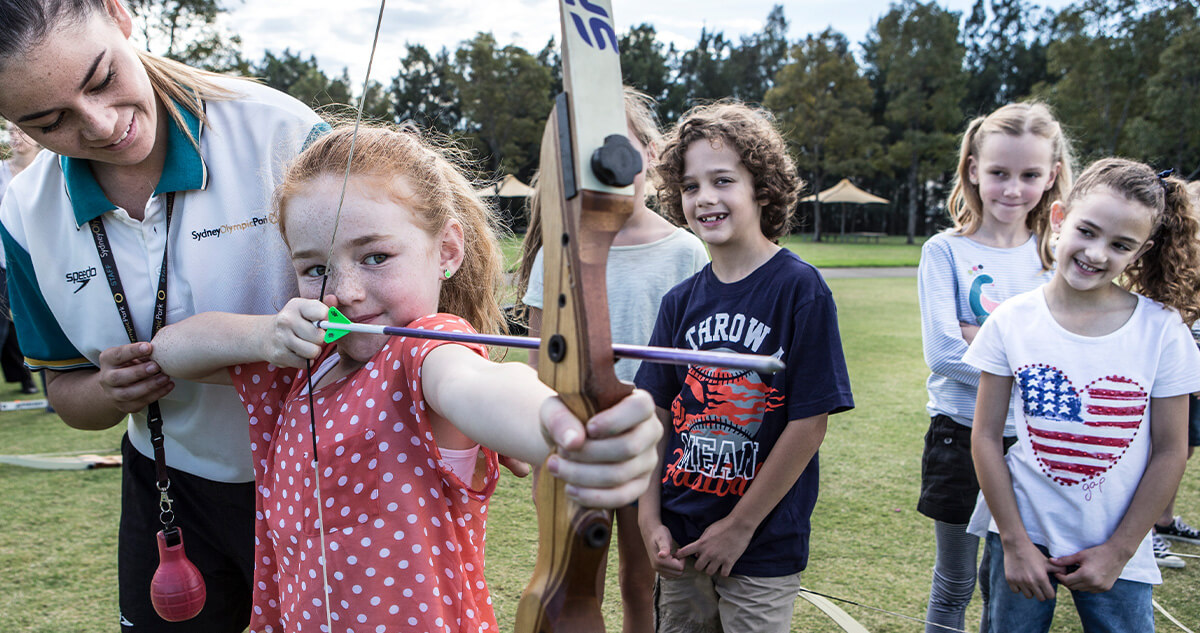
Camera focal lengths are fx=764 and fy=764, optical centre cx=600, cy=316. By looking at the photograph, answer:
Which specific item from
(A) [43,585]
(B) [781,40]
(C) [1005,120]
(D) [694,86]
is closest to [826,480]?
(C) [1005,120]

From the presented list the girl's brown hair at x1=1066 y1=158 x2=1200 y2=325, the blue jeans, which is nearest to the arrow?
the blue jeans

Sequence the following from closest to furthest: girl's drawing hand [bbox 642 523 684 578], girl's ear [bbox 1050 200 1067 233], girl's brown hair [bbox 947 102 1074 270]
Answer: girl's drawing hand [bbox 642 523 684 578] < girl's ear [bbox 1050 200 1067 233] < girl's brown hair [bbox 947 102 1074 270]

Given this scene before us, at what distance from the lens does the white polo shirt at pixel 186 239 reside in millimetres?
1714

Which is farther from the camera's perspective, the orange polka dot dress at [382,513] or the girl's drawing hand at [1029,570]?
the girl's drawing hand at [1029,570]

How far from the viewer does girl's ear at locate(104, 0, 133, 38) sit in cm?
152

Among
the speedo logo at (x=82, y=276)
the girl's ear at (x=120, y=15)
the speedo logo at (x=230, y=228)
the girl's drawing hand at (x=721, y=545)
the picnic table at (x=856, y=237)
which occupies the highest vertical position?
the girl's ear at (x=120, y=15)

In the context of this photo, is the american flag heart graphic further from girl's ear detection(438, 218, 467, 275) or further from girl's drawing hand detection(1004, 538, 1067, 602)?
girl's ear detection(438, 218, 467, 275)

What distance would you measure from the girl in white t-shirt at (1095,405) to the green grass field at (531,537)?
3.09 ft

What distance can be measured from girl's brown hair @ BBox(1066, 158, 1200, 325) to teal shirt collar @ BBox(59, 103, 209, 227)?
2282 millimetres

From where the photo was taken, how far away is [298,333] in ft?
4.34

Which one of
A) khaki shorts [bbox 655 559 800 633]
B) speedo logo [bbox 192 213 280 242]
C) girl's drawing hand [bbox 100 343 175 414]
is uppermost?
speedo logo [bbox 192 213 280 242]

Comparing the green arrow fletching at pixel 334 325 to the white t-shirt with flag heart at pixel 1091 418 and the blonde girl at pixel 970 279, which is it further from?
the blonde girl at pixel 970 279

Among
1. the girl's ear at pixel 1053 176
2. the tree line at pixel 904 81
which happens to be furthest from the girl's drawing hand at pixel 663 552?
the tree line at pixel 904 81

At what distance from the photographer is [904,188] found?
1709 inches
